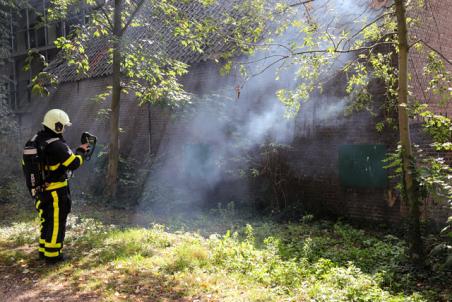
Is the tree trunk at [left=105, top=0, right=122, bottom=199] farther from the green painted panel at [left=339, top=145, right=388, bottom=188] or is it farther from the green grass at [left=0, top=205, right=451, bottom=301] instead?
the green painted panel at [left=339, top=145, right=388, bottom=188]

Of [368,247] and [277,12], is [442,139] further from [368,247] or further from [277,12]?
[277,12]

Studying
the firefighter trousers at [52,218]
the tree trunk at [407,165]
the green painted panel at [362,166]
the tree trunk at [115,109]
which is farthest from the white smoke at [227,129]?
the firefighter trousers at [52,218]

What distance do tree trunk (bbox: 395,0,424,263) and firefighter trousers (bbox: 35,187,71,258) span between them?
15.3ft

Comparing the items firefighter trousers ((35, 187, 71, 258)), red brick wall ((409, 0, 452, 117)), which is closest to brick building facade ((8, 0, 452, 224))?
red brick wall ((409, 0, 452, 117))

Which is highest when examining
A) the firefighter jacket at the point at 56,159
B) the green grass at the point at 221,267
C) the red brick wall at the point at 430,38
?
the red brick wall at the point at 430,38

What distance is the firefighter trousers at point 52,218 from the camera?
5891 millimetres

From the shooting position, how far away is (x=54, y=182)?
5.91 m

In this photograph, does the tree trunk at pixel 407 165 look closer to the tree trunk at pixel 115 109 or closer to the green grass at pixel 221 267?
the green grass at pixel 221 267

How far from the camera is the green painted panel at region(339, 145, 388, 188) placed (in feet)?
28.9

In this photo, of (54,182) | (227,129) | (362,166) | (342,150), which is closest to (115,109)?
(227,129)

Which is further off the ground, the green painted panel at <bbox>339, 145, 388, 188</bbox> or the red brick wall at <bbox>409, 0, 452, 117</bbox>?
the red brick wall at <bbox>409, 0, 452, 117</bbox>

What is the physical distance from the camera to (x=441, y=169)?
5.25 m

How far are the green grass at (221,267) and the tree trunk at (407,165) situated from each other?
0.32 meters

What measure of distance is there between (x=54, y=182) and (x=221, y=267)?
2.59 m
